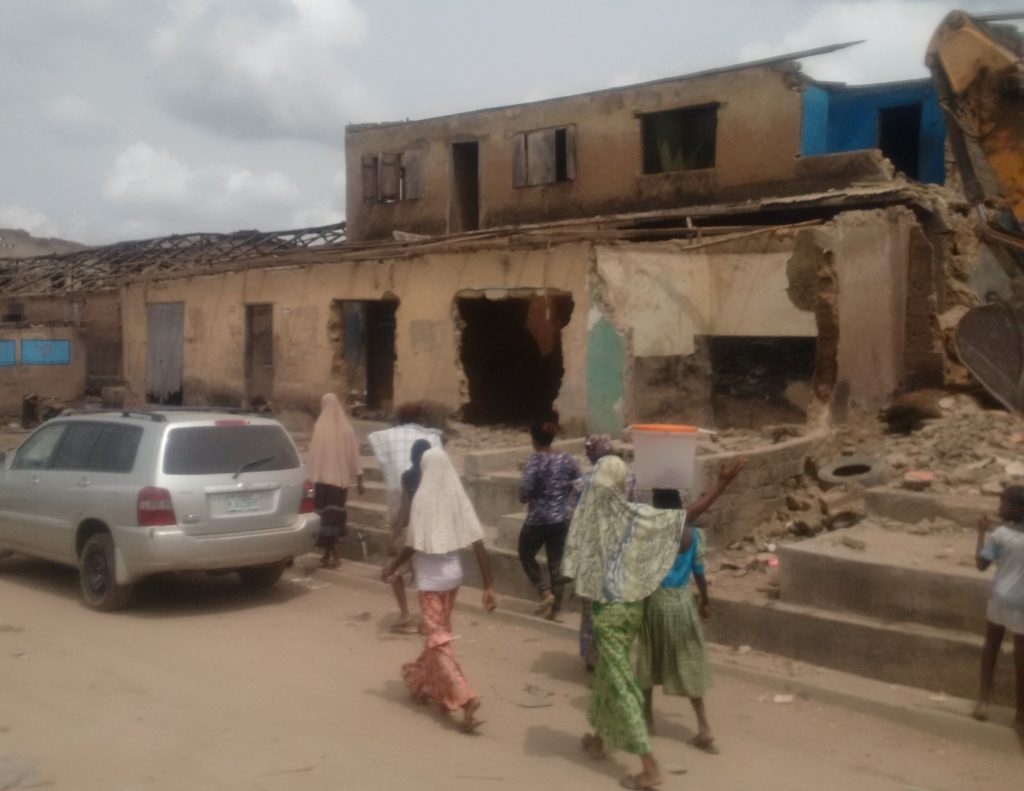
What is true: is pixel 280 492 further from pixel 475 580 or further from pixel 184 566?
pixel 475 580

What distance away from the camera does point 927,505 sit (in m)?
8.03

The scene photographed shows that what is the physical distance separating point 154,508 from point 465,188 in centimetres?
1549

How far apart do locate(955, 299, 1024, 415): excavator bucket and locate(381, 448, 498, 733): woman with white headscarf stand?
6025 mm

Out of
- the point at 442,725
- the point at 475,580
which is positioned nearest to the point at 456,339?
the point at 475,580

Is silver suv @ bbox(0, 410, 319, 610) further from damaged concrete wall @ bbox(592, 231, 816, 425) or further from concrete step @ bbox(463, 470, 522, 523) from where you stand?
damaged concrete wall @ bbox(592, 231, 816, 425)

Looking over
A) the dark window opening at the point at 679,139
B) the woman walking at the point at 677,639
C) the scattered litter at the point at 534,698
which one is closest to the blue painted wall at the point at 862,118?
the dark window opening at the point at 679,139

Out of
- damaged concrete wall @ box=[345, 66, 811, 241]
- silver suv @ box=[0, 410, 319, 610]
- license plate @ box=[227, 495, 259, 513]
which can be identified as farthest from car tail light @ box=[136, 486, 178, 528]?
damaged concrete wall @ box=[345, 66, 811, 241]

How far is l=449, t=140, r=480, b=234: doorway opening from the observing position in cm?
2200

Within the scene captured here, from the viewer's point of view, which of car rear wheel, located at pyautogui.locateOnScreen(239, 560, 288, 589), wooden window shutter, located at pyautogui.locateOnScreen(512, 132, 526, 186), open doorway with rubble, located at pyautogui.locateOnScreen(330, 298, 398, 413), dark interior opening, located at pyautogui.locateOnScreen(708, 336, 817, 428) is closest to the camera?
car rear wheel, located at pyautogui.locateOnScreen(239, 560, 288, 589)

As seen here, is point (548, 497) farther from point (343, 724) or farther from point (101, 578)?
point (101, 578)

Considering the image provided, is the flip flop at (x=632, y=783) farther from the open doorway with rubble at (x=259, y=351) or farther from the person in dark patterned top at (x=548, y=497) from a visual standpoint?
the open doorway with rubble at (x=259, y=351)

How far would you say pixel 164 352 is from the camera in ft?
64.6

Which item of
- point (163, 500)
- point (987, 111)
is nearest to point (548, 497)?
point (163, 500)

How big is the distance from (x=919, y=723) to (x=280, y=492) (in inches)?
202
